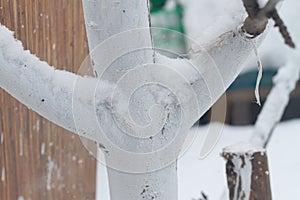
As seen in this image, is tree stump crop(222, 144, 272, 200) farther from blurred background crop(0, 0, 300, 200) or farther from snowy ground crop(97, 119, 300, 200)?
snowy ground crop(97, 119, 300, 200)

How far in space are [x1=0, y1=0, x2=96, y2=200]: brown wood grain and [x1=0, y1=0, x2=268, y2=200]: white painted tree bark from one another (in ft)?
1.47

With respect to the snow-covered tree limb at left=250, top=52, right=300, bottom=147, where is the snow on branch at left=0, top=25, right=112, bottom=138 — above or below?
below

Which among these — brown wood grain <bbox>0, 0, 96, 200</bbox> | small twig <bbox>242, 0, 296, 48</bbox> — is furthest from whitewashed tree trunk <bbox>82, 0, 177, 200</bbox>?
brown wood grain <bbox>0, 0, 96, 200</bbox>

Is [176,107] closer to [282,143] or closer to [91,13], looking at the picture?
[91,13]

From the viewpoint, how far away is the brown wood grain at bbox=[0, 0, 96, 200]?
48.5 inches

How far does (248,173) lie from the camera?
1.01 metres

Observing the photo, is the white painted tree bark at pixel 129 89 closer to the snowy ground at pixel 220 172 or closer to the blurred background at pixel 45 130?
the blurred background at pixel 45 130

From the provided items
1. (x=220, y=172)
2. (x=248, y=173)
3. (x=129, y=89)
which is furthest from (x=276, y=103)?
(x=129, y=89)

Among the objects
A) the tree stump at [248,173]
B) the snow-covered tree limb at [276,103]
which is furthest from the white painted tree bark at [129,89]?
the snow-covered tree limb at [276,103]

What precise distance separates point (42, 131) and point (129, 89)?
76 cm

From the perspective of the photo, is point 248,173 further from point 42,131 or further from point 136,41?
point 42,131

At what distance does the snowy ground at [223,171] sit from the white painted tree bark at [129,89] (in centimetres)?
Answer: 91

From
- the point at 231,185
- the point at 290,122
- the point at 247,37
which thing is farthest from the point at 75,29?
the point at 290,122

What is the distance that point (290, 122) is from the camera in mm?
2771
